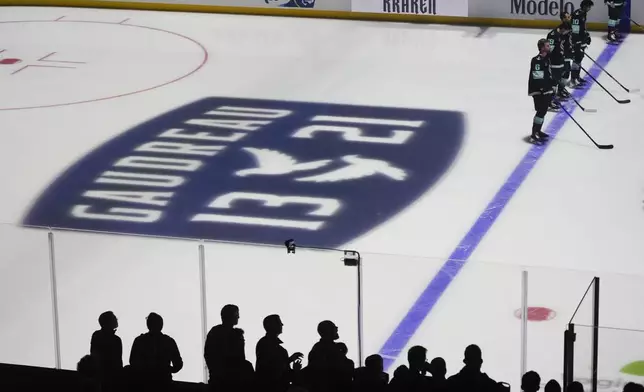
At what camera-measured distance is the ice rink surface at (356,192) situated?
21.3 feet

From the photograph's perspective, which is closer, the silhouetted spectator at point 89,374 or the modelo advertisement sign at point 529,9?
the silhouetted spectator at point 89,374

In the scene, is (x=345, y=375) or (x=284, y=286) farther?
(x=284, y=286)

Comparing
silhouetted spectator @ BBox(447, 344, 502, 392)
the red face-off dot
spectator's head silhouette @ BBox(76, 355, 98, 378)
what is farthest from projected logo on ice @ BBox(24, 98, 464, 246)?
spectator's head silhouette @ BBox(76, 355, 98, 378)

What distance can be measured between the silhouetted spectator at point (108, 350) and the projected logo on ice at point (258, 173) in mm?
4092

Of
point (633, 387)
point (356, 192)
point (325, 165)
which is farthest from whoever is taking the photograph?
point (325, 165)

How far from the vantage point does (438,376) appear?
555 cm

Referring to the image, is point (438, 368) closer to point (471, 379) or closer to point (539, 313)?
point (471, 379)

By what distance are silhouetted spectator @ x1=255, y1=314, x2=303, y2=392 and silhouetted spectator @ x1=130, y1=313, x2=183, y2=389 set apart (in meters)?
0.46

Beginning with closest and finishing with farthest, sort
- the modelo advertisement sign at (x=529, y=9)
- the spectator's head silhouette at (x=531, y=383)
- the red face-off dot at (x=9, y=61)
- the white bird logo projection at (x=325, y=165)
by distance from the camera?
the spectator's head silhouette at (x=531, y=383) → the white bird logo projection at (x=325, y=165) → the red face-off dot at (x=9, y=61) → the modelo advertisement sign at (x=529, y=9)

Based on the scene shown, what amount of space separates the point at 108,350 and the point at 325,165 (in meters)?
6.34

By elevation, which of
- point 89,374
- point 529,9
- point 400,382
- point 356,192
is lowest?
point 356,192

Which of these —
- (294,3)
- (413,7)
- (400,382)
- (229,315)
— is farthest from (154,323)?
(294,3)

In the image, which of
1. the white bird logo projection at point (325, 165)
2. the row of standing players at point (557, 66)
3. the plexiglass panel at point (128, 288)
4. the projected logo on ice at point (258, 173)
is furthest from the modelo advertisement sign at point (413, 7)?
the plexiglass panel at point (128, 288)

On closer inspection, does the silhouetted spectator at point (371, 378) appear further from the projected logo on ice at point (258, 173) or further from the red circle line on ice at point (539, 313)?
the projected logo on ice at point (258, 173)
